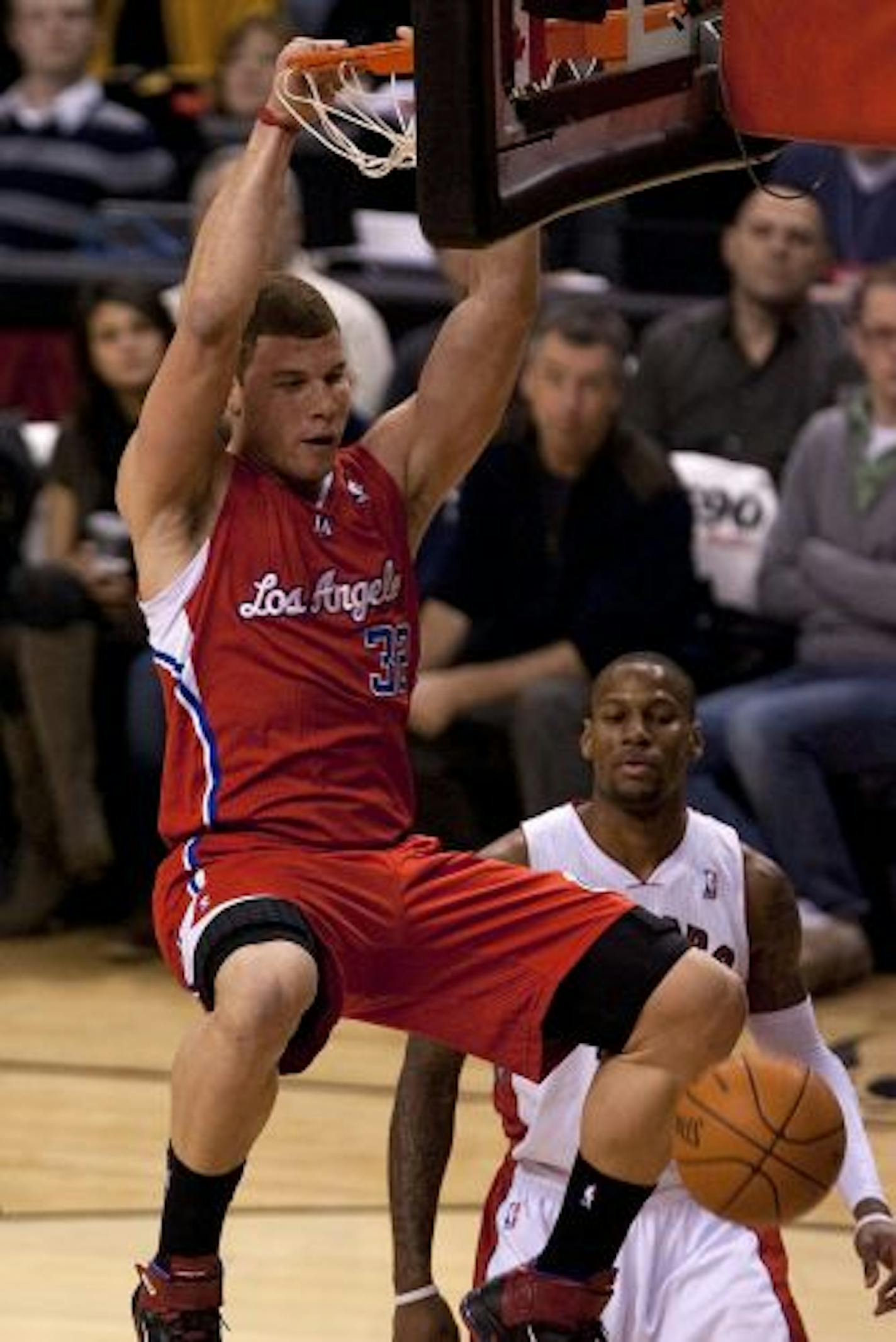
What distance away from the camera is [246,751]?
6.05 metres

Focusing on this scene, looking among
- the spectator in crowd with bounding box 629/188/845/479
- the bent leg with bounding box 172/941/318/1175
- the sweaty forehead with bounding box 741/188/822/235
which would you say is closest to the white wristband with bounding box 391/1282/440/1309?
the bent leg with bounding box 172/941/318/1175

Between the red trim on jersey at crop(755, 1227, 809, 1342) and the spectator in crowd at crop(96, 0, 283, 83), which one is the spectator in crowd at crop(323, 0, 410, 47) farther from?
the red trim on jersey at crop(755, 1227, 809, 1342)

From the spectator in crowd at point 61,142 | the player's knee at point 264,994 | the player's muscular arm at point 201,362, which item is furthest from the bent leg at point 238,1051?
the spectator in crowd at point 61,142

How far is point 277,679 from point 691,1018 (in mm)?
925

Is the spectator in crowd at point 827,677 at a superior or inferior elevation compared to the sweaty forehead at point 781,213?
inferior

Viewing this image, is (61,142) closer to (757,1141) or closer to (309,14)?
(309,14)

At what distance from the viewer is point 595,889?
652 cm

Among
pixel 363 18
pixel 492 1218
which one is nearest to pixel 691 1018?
pixel 492 1218

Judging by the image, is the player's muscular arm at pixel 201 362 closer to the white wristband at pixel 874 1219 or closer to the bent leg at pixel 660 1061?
the bent leg at pixel 660 1061

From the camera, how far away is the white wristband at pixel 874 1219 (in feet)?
20.5

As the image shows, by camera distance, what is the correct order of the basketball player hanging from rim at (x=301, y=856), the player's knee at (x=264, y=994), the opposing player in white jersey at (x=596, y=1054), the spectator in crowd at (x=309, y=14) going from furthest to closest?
the spectator in crowd at (x=309, y=14), the opposing player in white jersey at (x=596, y=1054), the basketball player hanging from rim at (x=301, y=856), the player's knee at (x=264, y=994)

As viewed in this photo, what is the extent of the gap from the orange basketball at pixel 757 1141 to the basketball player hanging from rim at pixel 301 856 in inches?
6.4

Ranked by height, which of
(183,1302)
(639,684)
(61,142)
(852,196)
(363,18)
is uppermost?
(363,18)

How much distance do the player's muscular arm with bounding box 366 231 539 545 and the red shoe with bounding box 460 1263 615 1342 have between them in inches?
53.6
